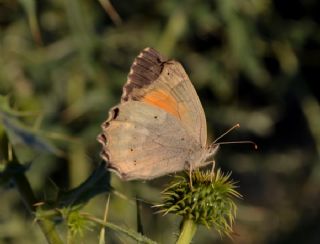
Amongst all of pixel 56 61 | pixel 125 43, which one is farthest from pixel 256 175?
pixel 56 61

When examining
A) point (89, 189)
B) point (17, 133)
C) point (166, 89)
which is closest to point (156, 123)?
point (166, 89)

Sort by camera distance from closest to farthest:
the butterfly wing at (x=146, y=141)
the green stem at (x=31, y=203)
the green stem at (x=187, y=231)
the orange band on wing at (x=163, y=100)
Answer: the green stem at (x=187, y=231) → the green stem at (x=31, y=203) → the butterfly wing at (x=146, y=141) → the orange band on wing at (x=163, y=100)

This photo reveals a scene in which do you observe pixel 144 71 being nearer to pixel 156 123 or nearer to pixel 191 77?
pixel 156 123

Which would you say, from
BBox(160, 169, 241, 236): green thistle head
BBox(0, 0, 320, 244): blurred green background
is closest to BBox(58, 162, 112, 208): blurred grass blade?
BBox(160, 169, 241, 236): green thistle head

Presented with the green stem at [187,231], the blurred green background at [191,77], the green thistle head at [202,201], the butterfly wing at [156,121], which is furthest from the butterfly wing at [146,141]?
the blurred green background at [191,77]

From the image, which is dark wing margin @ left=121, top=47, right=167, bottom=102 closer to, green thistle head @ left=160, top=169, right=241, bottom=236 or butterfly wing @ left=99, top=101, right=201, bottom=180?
butterfly wing @ left=99, top=101, right=201, bottom=180

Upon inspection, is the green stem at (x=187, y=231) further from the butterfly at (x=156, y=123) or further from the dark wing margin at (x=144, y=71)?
the dark wing margin at (x=144, y=71)
